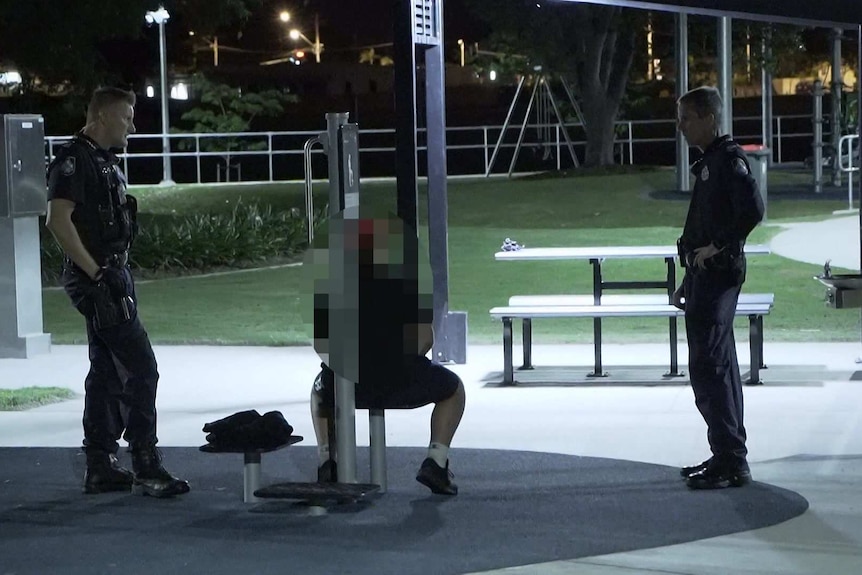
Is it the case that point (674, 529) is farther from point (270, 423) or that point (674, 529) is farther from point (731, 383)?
point (270, 423)

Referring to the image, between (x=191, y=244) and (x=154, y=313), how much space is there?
3782 millimetres

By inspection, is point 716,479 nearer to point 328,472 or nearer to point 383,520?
point 383,520

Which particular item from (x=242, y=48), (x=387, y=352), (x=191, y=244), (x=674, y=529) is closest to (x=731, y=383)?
(x=674, y=529)

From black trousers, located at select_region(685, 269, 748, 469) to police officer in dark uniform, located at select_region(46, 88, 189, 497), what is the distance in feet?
8.01

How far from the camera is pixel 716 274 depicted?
7.12 m

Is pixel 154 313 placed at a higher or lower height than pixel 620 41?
lower

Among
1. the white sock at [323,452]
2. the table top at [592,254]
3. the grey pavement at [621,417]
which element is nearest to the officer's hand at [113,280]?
the white sock at [323,452]

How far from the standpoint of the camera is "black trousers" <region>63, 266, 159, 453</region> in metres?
6.99

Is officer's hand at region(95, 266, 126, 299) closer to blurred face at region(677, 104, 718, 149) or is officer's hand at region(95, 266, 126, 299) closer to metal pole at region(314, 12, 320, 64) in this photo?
blurred face at region(677, 104, 718, 149)

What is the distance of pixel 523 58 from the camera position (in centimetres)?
3784

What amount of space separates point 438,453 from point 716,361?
4.49ft

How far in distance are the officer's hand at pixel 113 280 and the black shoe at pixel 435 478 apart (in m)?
1.57

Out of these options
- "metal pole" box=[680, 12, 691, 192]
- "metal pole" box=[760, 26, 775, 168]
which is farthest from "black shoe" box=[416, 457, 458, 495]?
"metal pole" box=[760, 26, 775, 168]

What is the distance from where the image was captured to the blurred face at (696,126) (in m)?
7.20
